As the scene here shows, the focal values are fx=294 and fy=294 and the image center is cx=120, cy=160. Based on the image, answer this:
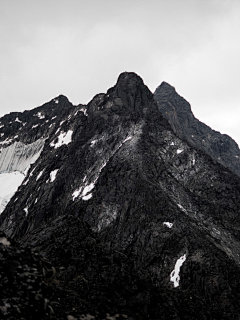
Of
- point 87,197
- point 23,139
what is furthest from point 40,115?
point 87,197

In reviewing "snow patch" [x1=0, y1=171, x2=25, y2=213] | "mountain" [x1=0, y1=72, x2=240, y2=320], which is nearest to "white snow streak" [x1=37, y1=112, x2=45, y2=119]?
"snow patch" [x1=0, y1=171, x2=25, y2=213]

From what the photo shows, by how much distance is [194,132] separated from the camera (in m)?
157

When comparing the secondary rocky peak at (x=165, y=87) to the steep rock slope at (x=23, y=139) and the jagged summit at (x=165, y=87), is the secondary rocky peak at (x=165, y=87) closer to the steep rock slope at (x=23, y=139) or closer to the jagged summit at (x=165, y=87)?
the jagged summit at (x=165, y=87)

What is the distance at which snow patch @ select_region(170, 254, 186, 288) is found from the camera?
3734 centimetres

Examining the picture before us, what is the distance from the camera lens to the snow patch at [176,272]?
3734cm

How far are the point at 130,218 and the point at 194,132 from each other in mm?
117389

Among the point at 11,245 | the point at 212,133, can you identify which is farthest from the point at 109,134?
the point at 212,133

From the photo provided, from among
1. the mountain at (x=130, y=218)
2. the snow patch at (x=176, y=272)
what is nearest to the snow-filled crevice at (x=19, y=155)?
the mountain at (x=130, y=218)

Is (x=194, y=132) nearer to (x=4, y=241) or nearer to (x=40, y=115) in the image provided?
(x=40, y=115)

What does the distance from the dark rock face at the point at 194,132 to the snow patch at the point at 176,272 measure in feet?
337

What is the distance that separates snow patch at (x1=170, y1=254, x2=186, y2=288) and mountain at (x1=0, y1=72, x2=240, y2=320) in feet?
0.50

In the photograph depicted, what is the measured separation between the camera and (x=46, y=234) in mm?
25047

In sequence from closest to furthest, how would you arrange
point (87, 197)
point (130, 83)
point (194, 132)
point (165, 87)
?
point (87, 197) < point (130, 83) < point (194, 132) < point (165, 87)

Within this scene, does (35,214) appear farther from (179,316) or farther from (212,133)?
(212,133)
